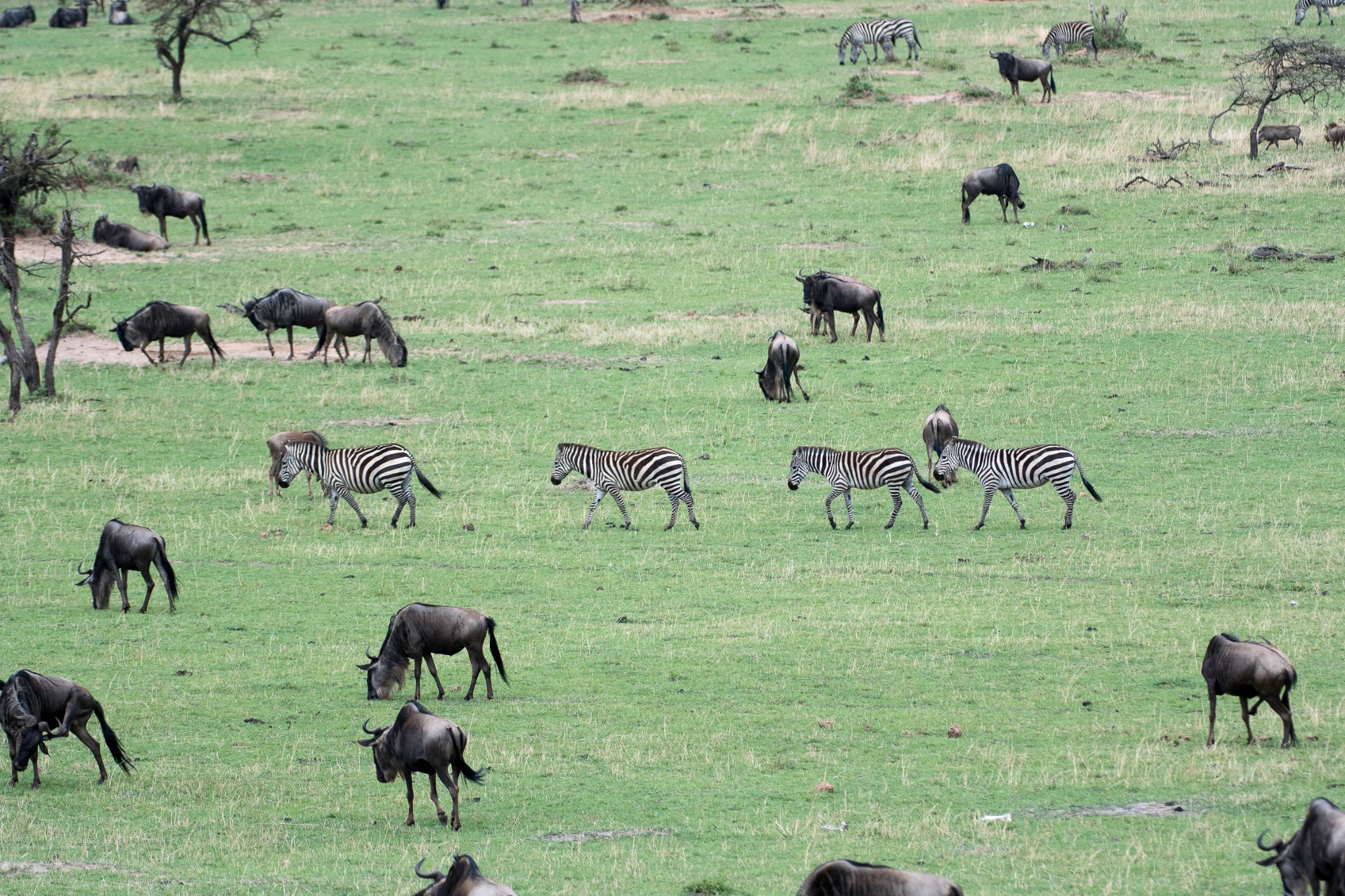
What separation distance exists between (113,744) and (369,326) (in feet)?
57.1

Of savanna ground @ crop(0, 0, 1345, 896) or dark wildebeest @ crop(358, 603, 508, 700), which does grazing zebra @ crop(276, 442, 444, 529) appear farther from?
dark wildebeest @ crop(358, 603, 508, 700)

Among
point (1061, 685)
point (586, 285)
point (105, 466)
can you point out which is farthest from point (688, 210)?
point (1061, 685)

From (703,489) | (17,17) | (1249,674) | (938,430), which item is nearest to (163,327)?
(703,489)

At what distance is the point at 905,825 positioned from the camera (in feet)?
36.4

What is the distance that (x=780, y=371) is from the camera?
2653 cm

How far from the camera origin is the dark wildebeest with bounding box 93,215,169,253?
38.2 meters

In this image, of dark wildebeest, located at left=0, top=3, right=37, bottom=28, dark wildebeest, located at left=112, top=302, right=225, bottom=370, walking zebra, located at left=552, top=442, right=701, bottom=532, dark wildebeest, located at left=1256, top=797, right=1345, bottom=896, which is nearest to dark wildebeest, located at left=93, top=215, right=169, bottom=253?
dark wildebeest, located at left=112, top=302, right=225, bottom=370

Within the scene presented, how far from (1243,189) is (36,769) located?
109 ft

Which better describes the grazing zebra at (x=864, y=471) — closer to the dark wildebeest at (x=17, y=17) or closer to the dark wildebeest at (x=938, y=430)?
the dark wildebeest at (x=938, y=430)

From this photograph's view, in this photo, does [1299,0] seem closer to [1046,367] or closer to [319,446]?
[1046,367]

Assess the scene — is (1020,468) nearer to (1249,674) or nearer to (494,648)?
(1249,674)

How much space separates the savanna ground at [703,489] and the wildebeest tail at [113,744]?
0.54ft

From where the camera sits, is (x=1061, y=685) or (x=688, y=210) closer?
(x=1061, y=685)

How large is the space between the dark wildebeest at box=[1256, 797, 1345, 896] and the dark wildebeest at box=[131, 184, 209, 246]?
33044 millimetres
